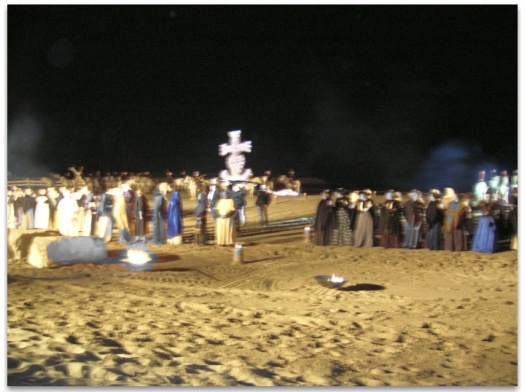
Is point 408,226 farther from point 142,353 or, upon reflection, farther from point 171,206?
point 142,353

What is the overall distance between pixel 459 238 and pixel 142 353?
8856mm

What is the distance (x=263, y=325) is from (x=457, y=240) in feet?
23.7

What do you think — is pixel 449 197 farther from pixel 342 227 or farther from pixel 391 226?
pixel 342 227

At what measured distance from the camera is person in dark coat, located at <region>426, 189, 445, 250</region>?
12.1m

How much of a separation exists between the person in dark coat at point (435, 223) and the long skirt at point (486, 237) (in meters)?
0.80

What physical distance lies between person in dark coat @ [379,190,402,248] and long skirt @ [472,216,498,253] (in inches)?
69.1

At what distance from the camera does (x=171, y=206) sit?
12914mm

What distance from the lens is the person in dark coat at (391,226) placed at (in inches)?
491

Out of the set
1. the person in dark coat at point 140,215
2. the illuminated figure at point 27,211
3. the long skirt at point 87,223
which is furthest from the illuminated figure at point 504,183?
the illuminated figure at point 27,211

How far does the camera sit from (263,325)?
632cm

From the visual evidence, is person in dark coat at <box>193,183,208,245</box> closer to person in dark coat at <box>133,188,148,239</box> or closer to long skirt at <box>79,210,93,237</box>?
person in dark coat at <box>133,188,148,239</box>

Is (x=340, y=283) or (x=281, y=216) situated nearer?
(x=340, y=283)

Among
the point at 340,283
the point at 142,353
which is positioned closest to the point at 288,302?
the point at 340,283

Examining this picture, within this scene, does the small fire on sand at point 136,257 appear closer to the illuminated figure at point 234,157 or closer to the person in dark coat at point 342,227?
the person in dark coat at point 342,227
